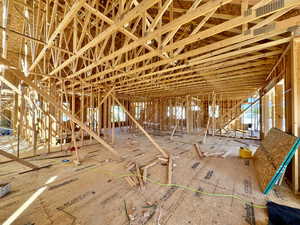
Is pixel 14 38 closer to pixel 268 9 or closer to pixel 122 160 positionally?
pixel 122 160

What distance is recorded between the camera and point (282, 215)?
1.84m

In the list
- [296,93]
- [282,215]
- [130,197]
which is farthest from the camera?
[296,93]

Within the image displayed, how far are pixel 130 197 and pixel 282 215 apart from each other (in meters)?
2.39

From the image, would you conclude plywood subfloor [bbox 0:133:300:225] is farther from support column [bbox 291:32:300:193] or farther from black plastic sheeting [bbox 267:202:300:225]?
support column [bbox 291:32:300:193]

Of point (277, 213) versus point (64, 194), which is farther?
point (64, 194)

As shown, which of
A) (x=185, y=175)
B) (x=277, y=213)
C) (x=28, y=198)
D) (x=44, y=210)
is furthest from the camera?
(x=185, y=175)

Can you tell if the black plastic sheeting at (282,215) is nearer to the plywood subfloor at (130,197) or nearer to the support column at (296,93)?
the plywood subfloor at (130,197)

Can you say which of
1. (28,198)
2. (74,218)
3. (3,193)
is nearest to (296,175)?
(74,218)

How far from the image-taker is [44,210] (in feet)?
6.55

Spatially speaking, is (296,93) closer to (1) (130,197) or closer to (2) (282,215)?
(2) (282,215)

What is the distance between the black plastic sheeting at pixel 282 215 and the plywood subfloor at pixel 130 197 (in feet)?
0.36

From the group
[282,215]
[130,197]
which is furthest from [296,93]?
[130,197]

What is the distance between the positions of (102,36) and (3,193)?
355 centimetres

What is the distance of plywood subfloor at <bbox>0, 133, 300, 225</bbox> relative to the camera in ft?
6.06
